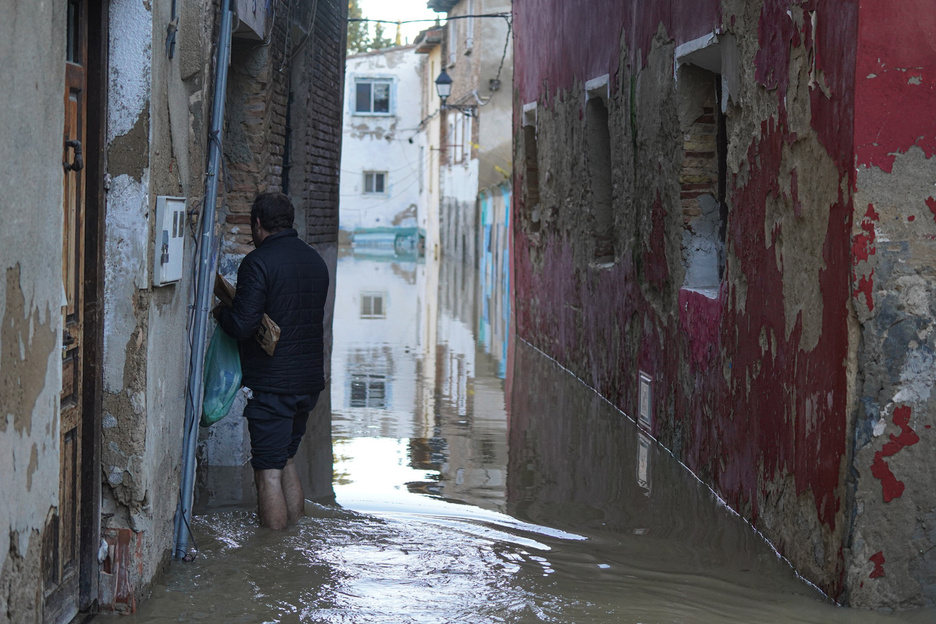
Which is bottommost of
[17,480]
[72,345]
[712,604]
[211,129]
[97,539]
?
[712,604]

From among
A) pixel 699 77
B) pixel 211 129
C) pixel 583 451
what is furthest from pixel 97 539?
pixel 699 77

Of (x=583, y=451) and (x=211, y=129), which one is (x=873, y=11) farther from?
(x=583, y=451)

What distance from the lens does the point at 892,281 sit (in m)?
4.44

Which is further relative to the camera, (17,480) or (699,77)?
(699,77)

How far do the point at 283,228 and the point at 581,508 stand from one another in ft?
7.24

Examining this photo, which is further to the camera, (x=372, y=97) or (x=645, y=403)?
(x=372, y=97)

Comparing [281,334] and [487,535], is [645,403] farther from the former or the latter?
[281,334]

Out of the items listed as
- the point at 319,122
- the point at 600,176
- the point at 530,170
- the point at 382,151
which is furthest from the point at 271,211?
the point at 382,151

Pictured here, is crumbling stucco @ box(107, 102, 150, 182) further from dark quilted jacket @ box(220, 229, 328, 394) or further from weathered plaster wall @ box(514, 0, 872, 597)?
weathered plaster wall @ box(514, 0, 872, 597)

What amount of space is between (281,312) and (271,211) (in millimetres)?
493

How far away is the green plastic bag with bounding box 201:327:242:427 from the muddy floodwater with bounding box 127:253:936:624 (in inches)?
23.3

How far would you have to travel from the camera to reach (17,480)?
3.15 meters

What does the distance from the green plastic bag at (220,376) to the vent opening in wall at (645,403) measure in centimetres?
355

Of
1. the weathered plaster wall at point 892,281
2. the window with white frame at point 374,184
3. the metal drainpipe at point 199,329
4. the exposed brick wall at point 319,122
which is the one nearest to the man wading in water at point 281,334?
the metal drainpipe at point 199,329
